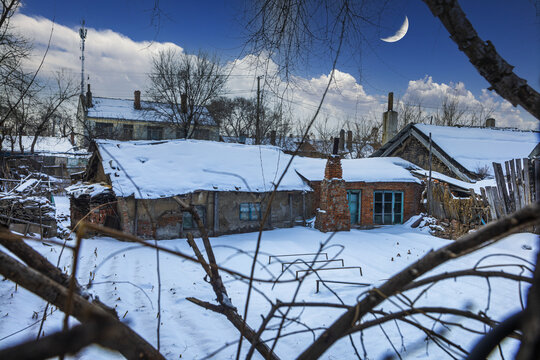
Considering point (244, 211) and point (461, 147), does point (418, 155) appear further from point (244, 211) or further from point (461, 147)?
point (244, 211)

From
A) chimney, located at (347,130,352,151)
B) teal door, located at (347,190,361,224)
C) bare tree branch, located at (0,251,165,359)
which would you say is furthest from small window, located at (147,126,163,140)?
bare tree branch, located at (0,251,165,359)

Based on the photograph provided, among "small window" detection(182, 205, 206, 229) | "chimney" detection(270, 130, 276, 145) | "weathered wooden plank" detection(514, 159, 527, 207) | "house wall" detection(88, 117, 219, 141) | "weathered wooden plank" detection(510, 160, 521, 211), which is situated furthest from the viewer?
"chimney" detection(270, 130, 276, 145)

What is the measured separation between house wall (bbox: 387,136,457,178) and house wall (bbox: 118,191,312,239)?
7329mm

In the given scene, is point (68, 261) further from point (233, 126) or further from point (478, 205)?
point (233, 126)

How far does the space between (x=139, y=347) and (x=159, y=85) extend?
2988 centimetres

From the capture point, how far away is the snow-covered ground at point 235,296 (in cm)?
385

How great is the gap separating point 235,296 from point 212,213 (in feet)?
21.3

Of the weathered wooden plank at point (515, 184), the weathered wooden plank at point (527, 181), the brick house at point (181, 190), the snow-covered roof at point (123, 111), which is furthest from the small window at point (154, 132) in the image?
the weathered wooden plank at point (527, 181)

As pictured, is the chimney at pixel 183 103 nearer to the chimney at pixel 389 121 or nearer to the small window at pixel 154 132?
the small window at pixel 154 132

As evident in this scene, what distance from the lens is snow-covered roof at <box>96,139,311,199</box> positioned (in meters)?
11.1

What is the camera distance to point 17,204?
26.6 ft

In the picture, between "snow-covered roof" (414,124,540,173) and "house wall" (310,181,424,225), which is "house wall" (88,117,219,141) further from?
"snow-covered roof" (414,124,540,173)

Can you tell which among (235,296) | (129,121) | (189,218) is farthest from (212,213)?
(129,121)

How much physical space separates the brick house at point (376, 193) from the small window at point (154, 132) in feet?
77.8
